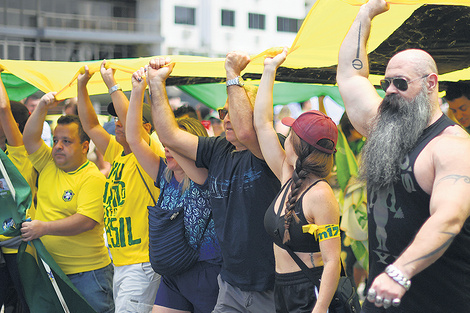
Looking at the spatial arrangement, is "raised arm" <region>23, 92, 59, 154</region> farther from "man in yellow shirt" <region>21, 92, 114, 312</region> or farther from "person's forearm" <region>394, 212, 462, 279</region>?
"person's forearm" <region>394, 212, 462, 279</region>

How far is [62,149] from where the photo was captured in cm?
500

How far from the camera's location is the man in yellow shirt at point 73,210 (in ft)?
16.0

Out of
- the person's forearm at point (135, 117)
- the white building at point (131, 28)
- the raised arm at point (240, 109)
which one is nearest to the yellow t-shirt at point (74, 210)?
the person's forearm at point (135, 117)

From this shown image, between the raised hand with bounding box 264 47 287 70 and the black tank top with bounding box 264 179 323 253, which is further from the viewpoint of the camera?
the raised hand with bounding box 264 47 287 70

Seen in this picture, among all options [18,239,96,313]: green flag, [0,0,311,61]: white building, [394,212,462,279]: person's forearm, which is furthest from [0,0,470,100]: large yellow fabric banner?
[0,0,311,61]: white building

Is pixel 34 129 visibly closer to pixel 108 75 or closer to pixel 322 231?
pixel 108 75

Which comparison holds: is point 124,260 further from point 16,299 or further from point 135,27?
point 135,27

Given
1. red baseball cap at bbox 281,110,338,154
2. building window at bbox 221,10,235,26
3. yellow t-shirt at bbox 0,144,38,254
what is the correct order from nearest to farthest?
red baseball cap at bbox 281,110,338,154 < yellow t-shirt at bbox 0,144,38,254 < building window at bbox 221,10,235,26

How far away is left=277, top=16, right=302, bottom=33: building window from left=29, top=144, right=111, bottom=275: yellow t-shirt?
39.9m

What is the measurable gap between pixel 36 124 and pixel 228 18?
37.3 metres

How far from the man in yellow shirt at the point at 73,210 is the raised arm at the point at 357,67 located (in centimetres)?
269

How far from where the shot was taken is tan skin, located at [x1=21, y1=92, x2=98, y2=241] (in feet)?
15.6

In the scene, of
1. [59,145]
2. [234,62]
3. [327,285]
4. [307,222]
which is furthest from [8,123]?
[327,285]

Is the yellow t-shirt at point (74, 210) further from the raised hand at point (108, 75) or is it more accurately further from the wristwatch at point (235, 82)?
the wristwatch at point (235, 82)
